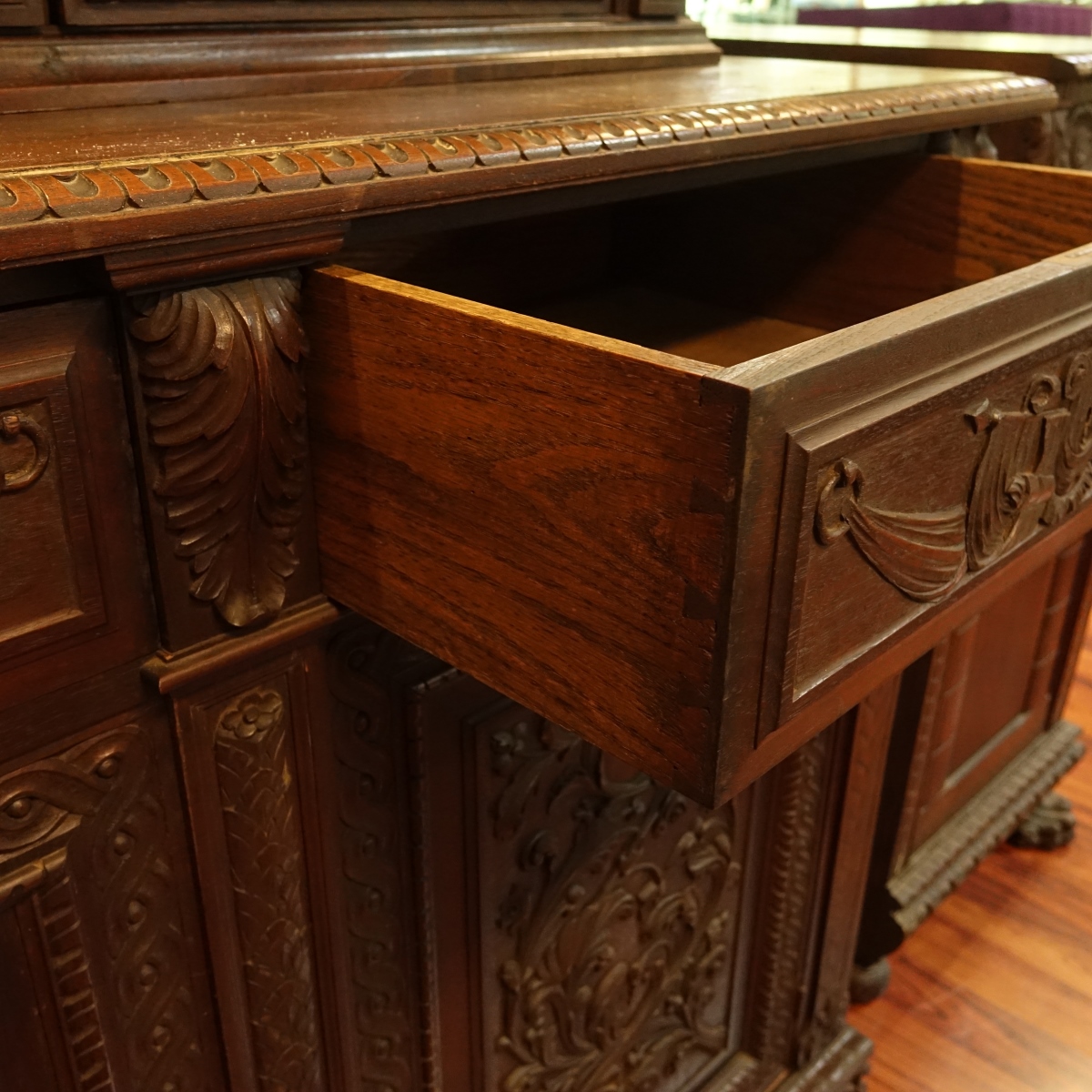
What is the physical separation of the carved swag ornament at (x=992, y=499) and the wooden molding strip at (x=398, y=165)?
211mm

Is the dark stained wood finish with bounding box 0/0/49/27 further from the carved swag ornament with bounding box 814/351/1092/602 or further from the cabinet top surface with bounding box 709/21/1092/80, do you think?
the cabinet top surface with bounding box 709/21/1092/80

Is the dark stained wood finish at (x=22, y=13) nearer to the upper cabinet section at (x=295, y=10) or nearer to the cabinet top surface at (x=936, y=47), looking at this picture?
the upper cabinet section at (x=295, y=10)

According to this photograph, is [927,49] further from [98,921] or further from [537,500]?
[98,921]

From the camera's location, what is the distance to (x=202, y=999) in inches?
26.0

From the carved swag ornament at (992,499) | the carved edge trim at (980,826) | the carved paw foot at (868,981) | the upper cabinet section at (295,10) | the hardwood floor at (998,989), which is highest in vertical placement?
the upper cabinet section at (295,10)

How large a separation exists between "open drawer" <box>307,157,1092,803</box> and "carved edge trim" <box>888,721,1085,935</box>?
774 millimetres

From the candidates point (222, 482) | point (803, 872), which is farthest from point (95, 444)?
point (803, 872)

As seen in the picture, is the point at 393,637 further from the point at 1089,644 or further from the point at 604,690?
the point at 1089,644

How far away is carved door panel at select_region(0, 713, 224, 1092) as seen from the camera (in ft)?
1.80

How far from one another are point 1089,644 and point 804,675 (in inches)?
72.9

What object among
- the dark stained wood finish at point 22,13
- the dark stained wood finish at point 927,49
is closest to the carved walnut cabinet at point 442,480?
the dark stained wood finish at point 22,13

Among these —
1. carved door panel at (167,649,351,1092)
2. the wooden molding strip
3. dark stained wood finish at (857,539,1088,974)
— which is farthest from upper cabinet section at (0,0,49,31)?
dark stained wood finish at (857,539,1088,974)

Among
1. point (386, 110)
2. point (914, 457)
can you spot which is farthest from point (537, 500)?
point (386, 110)

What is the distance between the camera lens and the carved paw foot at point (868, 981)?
1.35 metres
